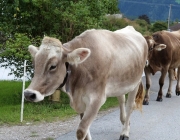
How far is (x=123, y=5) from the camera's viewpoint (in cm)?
3969

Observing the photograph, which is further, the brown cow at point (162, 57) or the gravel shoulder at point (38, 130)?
the brown cow at point (162, 57)

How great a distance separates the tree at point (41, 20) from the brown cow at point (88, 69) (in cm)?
368

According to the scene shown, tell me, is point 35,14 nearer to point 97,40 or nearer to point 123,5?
point 97,40

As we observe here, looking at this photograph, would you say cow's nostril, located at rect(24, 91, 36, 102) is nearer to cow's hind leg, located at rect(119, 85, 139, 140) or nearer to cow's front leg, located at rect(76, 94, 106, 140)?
cow's front leg, located at rect(76, 94, 106, 140)

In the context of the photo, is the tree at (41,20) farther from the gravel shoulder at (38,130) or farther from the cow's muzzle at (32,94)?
the cow's muzzle at (32,94)

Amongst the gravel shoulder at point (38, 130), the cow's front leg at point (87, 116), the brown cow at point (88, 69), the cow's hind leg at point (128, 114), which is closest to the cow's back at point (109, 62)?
the brown cow at point (88, 69)

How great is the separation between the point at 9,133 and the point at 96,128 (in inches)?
65.2

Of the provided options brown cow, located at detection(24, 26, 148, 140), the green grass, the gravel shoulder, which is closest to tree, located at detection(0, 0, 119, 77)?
the green grass

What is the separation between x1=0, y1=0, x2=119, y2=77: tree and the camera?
33.5ft

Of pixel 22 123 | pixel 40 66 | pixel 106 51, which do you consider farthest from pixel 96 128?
pixel 40 66

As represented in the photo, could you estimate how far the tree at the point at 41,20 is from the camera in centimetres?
1020

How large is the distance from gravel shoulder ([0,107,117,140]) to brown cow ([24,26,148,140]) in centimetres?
163

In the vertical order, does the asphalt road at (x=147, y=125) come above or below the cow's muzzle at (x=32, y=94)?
below

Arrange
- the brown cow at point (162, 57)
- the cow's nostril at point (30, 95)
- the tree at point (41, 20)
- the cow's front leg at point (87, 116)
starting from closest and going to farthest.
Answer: the cow's nostril at point (30, 95) → the cow's front leg at point (87, 116) → the tree at point (41, 20) → the brown cow at point (162, 57)
